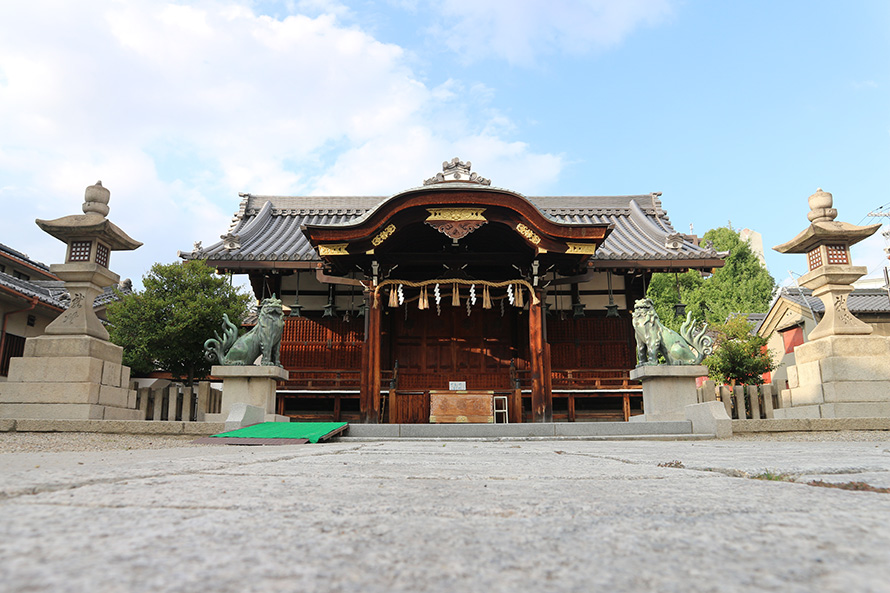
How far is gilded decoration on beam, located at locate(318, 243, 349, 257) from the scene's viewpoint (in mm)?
11281

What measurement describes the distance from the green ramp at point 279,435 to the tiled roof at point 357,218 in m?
6.02

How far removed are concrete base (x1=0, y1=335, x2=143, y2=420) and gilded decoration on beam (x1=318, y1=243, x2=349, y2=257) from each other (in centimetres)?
422

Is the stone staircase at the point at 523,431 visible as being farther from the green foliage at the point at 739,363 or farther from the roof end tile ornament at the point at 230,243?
the green foliage at the point at 739,363

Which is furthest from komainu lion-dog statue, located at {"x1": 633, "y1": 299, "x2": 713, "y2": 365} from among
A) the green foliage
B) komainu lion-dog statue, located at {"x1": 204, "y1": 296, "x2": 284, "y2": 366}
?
the green foliage

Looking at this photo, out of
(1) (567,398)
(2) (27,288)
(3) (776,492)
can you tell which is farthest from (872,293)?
(2) (27,288)

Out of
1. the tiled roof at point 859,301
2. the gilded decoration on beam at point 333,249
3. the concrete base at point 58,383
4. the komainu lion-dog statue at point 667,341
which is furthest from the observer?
the tiled roof at point 859,301

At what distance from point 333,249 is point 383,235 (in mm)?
1074

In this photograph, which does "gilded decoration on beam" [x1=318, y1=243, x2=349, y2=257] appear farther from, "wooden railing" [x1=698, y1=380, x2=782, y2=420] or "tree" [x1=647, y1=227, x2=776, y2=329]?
"tree" [x1=647, y1=227, x2=776, y2=329]

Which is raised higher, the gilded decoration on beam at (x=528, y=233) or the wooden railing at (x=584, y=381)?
the gilded decoration on beam at (x=528, y=233)

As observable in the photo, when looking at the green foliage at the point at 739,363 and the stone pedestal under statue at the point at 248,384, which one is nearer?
the stone pedestal under statue at the point at 248,384

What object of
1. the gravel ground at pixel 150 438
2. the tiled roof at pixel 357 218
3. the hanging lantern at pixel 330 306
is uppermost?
the tiled roof at pixel 357 218

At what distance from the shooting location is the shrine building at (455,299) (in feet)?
36.7

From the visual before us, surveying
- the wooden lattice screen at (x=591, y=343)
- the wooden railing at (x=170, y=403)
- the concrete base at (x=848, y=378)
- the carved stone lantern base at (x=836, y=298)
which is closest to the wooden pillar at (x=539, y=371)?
the wooden lattice screen at (x=591, y=343)

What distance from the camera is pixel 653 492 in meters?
1.52
